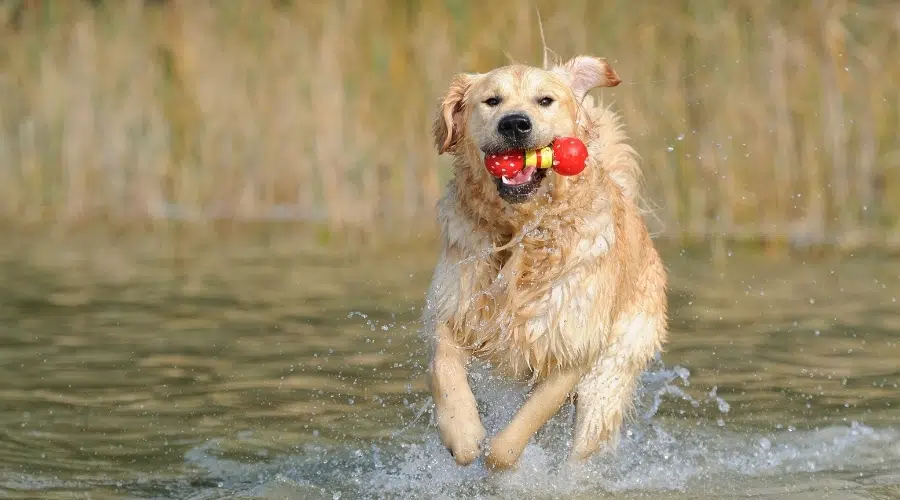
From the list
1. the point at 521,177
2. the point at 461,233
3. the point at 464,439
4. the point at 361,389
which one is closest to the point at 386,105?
the point at 361,389

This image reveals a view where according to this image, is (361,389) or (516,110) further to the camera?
(361,389)

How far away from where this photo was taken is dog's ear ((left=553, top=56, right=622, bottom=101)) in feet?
17.7

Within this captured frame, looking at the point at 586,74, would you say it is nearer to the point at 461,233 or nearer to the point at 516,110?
the point at 516,110

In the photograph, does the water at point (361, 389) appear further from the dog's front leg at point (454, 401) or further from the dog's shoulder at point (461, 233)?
the dog's shoulder at point (461, 233)

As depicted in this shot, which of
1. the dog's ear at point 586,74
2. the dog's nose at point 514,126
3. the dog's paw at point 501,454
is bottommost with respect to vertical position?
the dog's paw at point 501,454

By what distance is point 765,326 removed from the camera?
25.9ft

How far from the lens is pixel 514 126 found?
4.82 m

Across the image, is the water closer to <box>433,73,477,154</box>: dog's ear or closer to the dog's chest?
the dog's chest

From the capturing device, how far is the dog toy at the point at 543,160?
15.9 feet

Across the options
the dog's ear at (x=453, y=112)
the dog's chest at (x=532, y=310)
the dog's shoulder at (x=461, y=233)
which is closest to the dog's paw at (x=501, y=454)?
the dog's chest at (x=532, y=310)

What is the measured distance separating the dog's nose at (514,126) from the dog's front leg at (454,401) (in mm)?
770

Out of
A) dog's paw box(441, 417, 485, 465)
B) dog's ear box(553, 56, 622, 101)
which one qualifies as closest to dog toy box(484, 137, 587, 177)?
dog's ear box(553, 56, 622, 101)

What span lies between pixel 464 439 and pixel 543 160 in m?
1.06

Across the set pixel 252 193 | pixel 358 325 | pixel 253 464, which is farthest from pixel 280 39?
pixel 253 464
